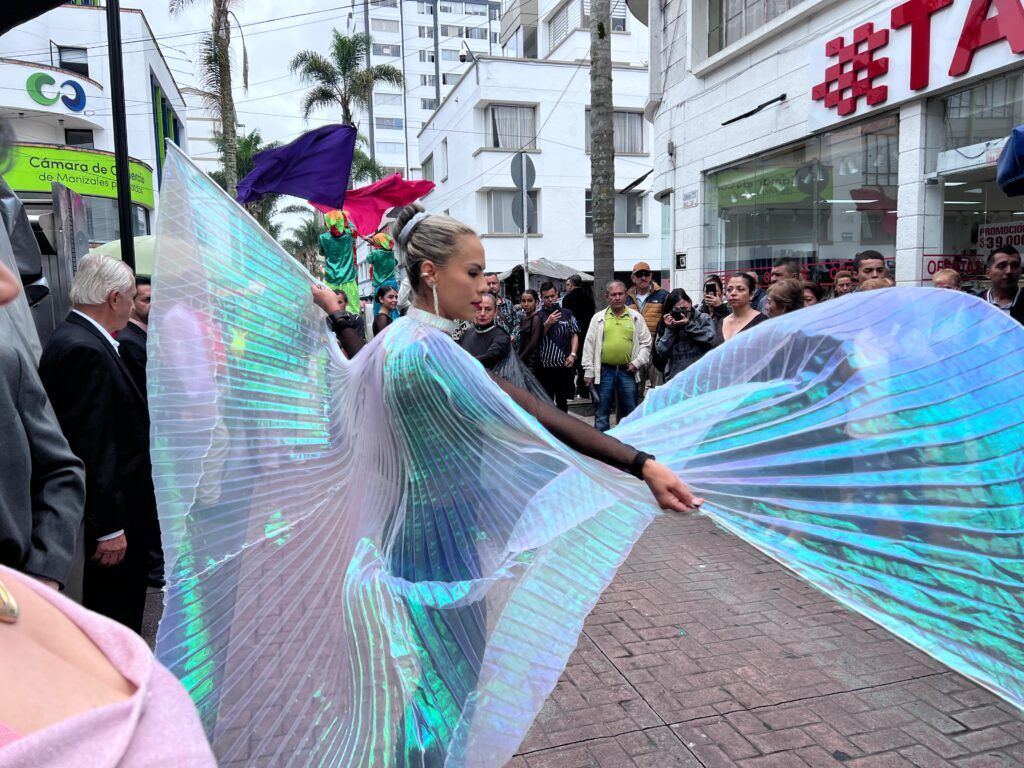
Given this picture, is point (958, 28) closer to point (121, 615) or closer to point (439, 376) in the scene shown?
point (439, 376)

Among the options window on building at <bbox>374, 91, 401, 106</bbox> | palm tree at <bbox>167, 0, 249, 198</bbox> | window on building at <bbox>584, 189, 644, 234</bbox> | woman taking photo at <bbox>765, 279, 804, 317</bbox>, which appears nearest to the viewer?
woman taking photo at <bbox>765, 279, 804, 317</bbox>

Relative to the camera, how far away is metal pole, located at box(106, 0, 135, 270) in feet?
14.0

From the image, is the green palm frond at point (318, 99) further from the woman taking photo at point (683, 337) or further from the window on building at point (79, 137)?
the woman taking photo at point (683, 337)

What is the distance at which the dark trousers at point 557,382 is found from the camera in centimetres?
873

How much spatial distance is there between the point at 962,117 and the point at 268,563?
8.35 meters

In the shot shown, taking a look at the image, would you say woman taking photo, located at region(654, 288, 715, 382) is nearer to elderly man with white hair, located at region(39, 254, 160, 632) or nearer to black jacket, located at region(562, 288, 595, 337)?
black jacket, located at region(562, 288, 595, 337)

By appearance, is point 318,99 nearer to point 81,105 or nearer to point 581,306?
point 81,105

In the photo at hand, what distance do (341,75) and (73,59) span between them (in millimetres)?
10040

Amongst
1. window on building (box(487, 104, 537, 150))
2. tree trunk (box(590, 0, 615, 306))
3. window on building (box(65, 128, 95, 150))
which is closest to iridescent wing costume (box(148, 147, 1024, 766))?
tree trunk (box(590, 0, 615, 306))

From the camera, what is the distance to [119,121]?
14.1ft

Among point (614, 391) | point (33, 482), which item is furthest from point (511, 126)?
point (33, 482)

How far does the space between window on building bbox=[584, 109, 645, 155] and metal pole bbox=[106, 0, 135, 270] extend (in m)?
26.8

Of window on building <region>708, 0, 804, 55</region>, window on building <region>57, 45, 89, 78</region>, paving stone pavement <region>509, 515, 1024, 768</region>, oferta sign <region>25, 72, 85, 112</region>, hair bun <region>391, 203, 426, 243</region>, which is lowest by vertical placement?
paving stone pavement <region>509, 515, 1024, 768</region>

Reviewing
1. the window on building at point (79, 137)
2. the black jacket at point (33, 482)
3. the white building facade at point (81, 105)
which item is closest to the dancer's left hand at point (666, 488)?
the black jacket at point (33, 482)
